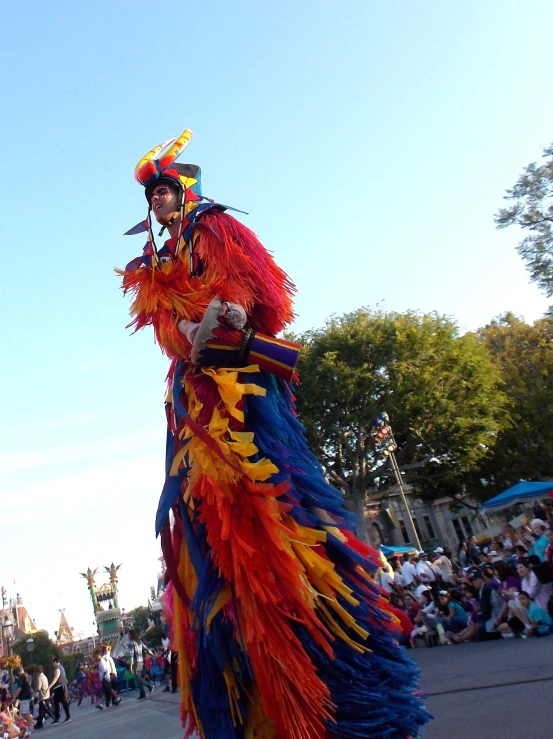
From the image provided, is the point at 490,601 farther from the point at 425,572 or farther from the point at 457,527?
the point at 457,527

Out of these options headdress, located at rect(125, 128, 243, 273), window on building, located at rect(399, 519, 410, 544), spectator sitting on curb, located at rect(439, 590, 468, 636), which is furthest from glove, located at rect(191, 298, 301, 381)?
window on building, located at rect(399, 519, 410, 544)

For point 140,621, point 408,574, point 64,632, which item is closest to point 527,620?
point 408,574

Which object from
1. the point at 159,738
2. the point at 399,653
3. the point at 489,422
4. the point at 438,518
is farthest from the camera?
the point at 438,518

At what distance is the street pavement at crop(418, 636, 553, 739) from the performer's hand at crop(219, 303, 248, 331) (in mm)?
A: 1842

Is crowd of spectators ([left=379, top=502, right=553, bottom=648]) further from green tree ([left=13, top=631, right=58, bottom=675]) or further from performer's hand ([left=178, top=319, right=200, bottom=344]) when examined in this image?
green tree ([left=13, top=631, right=58, bottom=675])

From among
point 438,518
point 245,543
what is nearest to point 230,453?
point 245,543

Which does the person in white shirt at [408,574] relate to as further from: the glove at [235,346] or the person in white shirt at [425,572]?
the glove at [235,346]

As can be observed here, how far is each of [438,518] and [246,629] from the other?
4767cm

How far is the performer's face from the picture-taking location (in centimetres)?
266

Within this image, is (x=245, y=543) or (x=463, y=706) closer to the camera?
(x=245, y=543)

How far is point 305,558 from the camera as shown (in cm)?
195

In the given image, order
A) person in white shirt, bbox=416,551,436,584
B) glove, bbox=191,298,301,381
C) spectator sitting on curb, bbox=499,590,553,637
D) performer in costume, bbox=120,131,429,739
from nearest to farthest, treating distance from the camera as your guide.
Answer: performer in costume, bbox=120,131,429,739 < glove, bbox=191,298,301,381 < spectator sitting on curb, bbox=499,590,553,637 < person in white shirt, bbox=416,551,436,584

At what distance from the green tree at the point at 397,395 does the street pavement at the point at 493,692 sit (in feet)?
57.2

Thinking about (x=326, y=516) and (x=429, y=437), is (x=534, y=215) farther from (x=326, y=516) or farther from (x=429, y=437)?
(x=326, y=516)
